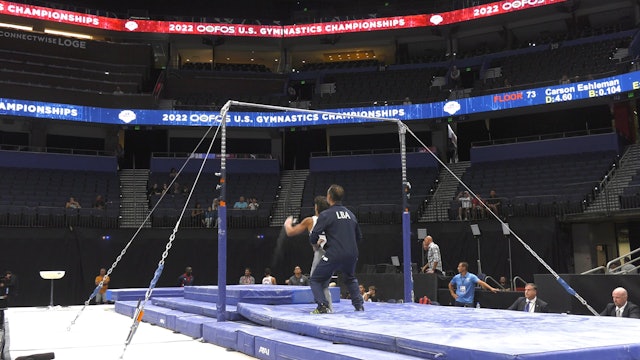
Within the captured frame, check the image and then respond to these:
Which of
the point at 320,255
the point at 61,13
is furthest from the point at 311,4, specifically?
the point at 320,255

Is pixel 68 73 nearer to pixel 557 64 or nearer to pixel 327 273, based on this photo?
pixel 557 64

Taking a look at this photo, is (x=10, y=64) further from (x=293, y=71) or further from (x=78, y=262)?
(x=293, y=71)

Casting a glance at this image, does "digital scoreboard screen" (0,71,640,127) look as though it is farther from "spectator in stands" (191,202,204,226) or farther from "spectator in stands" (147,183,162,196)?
"spectator in stands" (191,202,204,226)

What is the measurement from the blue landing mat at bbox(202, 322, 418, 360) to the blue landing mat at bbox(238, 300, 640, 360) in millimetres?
133

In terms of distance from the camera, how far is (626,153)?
2525 cm

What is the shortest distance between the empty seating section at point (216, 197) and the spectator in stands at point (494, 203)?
9.41 m

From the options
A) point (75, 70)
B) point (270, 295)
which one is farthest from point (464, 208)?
point (75, 70)

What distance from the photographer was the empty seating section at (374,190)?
23.7 meters

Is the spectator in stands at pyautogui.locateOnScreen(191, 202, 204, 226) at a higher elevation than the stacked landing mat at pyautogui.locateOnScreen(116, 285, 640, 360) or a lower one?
higher

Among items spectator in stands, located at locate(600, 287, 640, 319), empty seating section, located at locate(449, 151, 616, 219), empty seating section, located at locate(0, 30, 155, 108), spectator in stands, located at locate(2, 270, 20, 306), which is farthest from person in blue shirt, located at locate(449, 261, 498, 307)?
empty seating section, located at locate(0, 30, 155, 108)

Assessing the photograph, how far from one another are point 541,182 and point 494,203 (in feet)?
10.5

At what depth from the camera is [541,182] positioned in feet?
79.1

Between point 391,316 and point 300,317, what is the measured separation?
123 cm

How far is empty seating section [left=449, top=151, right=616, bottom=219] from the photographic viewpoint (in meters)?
21.3
